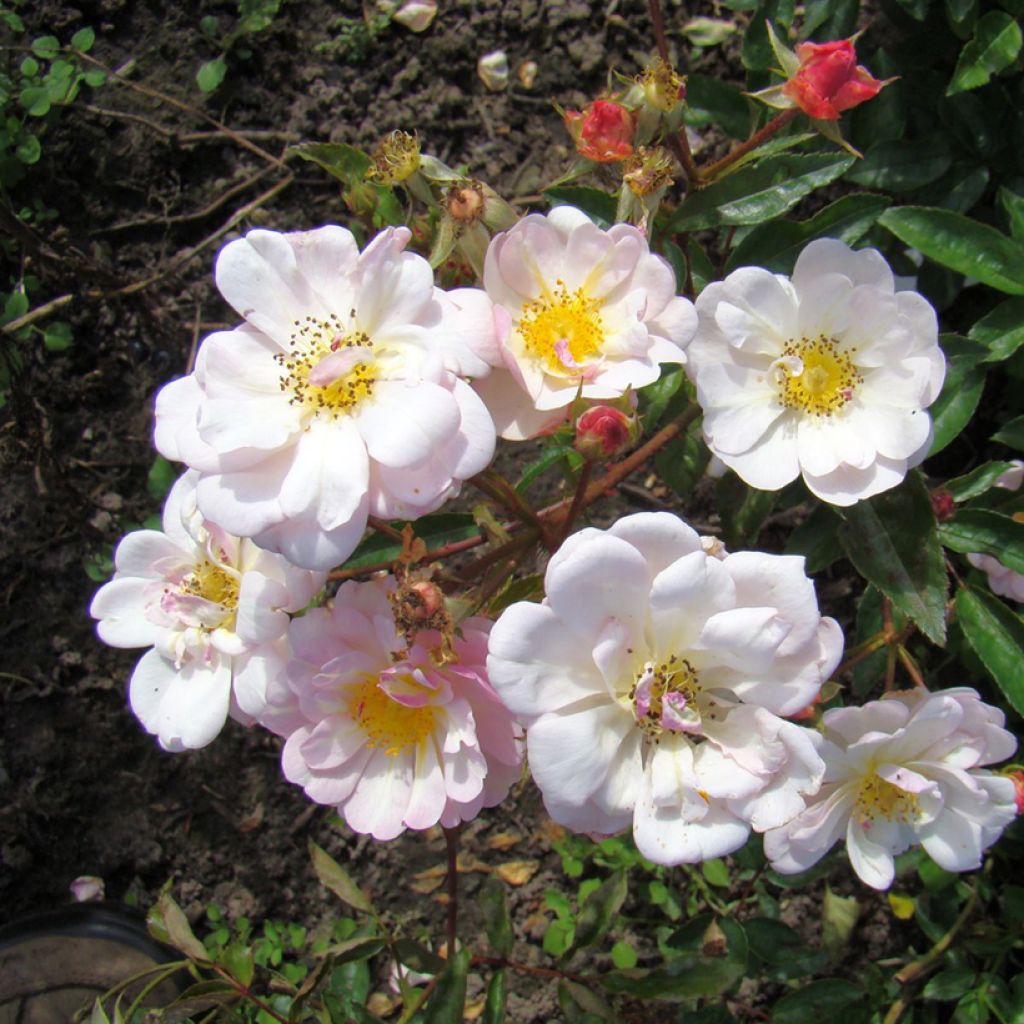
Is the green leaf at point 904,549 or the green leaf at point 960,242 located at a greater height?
the green leaf at point 960,242

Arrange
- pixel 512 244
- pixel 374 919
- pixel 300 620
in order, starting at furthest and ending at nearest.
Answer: pixel 374 919
pixel 512 244
pixel 300 620

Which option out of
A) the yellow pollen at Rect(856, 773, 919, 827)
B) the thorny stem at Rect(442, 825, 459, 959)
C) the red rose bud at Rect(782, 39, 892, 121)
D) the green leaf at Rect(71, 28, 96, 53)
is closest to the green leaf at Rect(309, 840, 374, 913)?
the thorny stem at Rect(442, 825, 459, 959)

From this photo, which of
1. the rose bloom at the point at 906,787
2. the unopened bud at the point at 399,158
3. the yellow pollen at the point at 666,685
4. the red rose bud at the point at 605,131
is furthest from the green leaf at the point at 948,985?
the unopened bud at the point at 399,158

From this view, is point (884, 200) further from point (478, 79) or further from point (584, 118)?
point (478, 79)

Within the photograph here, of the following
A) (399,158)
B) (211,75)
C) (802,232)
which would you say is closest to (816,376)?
(802,232)

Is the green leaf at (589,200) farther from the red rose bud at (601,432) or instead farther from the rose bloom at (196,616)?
the rose bloom at (196,616)

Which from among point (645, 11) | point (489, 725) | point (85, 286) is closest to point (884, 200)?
point (489, 725)

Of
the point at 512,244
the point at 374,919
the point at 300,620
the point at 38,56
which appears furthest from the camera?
the point at 38,56
